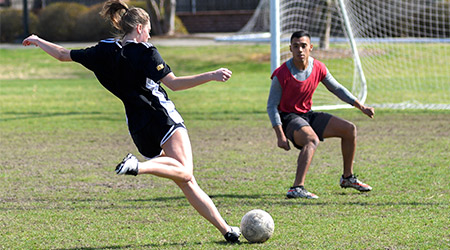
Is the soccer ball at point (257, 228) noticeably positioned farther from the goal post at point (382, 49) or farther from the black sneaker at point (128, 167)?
the goal post at point (382, 49)

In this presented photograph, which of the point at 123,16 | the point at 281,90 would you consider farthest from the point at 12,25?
the point at 123,16

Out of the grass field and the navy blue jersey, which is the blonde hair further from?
the grass field

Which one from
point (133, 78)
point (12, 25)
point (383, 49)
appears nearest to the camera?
point (133, 78)

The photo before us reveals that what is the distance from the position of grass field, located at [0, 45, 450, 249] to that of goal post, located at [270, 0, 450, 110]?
193 centimetres

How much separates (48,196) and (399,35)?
15186mm

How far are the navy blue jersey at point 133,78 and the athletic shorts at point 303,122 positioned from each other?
223 cm

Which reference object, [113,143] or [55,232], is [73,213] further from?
[113,143]

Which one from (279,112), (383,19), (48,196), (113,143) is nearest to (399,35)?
(383,19)

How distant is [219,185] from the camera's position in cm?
766

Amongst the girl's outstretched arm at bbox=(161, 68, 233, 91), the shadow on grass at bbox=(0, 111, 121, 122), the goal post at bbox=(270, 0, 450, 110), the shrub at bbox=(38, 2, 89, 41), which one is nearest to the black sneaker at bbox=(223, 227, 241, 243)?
the girl's outstretched arm at bbox=(161, 68, 233, 91)

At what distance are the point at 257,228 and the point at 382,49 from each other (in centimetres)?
1525

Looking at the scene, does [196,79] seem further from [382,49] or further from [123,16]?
[382,49]

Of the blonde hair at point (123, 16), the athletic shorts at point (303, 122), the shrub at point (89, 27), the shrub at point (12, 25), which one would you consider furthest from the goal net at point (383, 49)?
the shrub at point (12, 25)

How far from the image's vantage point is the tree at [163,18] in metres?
34.7
